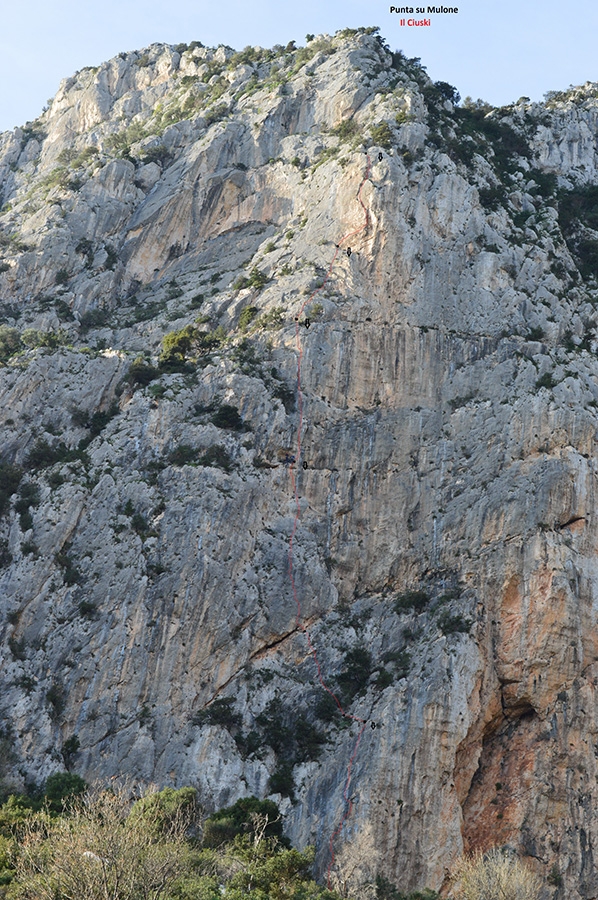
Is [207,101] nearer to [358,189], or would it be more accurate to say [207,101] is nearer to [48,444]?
[358,189]

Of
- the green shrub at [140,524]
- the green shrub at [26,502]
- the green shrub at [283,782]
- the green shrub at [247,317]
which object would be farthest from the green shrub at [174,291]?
the green shrub at [283,782]

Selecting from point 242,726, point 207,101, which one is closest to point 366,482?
point 242,726

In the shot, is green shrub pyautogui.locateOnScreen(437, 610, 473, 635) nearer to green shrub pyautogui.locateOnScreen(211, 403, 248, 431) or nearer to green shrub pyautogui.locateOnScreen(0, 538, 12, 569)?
green shrub pyautogui.locateOnScreen(211, 403, 248, 431)

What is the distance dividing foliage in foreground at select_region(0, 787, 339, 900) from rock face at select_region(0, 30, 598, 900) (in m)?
3.61

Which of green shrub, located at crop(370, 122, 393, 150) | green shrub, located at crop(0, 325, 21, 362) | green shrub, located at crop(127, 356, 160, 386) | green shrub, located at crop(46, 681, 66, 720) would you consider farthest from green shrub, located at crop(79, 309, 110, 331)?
green shrub, located at crop(46, 681, 66, 720)

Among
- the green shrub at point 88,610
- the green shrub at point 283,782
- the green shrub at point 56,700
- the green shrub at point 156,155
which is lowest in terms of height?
the green shrub at point 283,782

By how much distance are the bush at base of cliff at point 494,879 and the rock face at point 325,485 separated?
1.42 m

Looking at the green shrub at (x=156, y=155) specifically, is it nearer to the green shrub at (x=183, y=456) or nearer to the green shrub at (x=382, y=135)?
the green shrub at (x=382, y=135)

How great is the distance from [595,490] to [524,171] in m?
33.6

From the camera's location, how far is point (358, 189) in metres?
67.1

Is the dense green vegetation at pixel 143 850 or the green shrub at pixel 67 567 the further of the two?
the green shrub at pixel 67 567

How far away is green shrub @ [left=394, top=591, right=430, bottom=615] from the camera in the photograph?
53.2 meters

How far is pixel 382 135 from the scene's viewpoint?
69688 mm

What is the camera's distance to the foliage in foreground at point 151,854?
1246 inches
